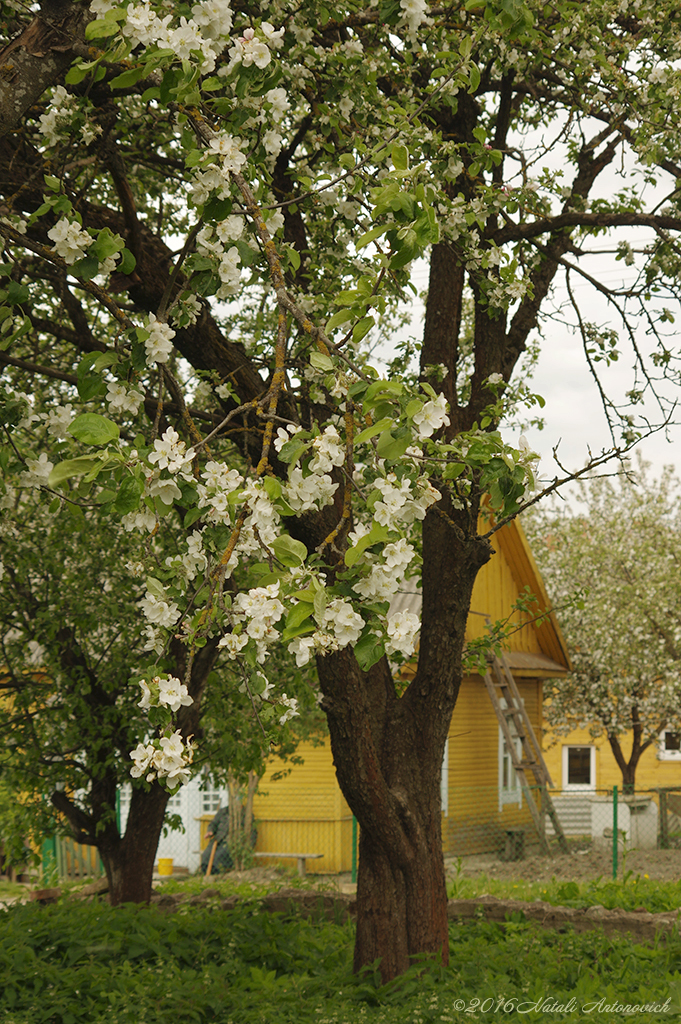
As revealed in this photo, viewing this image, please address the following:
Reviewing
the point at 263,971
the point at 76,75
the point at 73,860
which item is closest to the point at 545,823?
the point at 73,860

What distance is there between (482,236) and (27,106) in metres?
3.61

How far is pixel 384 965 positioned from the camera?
608 centimetres

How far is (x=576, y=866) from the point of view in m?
14.7

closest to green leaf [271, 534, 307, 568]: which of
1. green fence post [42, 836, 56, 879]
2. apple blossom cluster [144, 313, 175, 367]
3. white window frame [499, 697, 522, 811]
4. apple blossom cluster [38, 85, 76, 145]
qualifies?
apple blossom cluster [144, 313, 175, 367]

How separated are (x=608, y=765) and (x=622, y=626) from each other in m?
7.89

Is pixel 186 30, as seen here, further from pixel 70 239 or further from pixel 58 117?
pixel 58 117

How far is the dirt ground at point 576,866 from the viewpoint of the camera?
1390 cm

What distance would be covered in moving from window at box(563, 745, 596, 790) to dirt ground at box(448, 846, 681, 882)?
1126cm

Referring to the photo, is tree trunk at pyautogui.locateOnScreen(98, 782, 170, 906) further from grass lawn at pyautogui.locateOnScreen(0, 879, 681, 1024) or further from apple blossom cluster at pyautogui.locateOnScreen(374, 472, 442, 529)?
apple blossom cluster at pyautogui.locateOnScreen(374, 472, 442, 529)

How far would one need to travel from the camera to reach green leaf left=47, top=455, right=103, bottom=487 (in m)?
2.29

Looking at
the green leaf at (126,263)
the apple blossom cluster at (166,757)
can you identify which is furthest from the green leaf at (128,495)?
the green leaf at (126,263)

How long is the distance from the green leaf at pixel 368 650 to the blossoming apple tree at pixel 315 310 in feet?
0.06

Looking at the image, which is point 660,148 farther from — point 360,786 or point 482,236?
point 360,786

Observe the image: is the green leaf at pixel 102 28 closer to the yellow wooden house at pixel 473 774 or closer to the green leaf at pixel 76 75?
the green leaf at pixel 76 75
